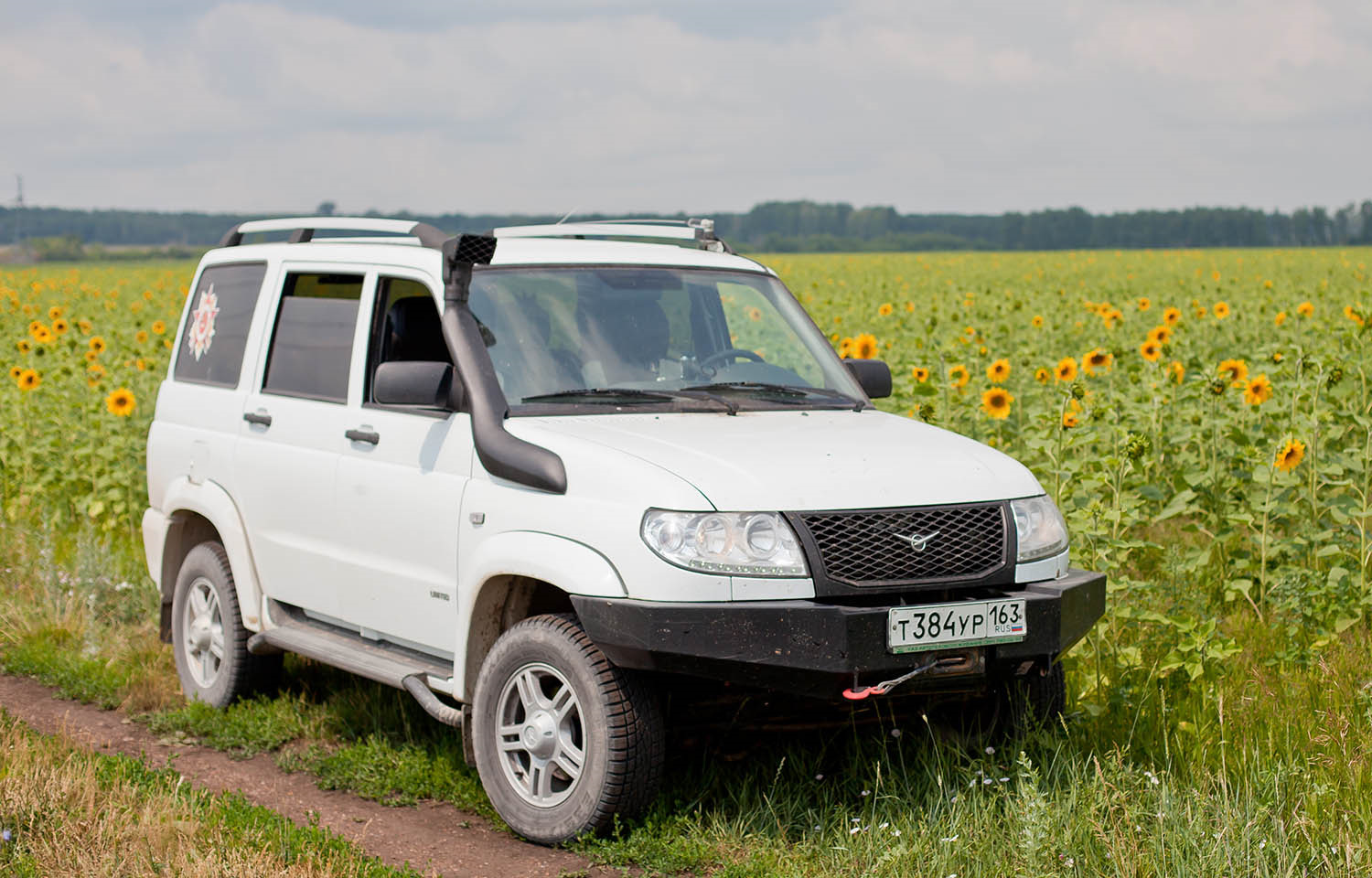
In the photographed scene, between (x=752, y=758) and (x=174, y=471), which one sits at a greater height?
(x=174, y=471)

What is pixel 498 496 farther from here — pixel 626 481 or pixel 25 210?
pixel 25 210

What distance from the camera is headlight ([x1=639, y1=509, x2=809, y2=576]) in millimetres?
4598

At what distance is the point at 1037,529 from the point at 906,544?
2.08ft

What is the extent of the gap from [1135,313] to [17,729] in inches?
687

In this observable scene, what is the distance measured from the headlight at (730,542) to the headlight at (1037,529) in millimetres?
862

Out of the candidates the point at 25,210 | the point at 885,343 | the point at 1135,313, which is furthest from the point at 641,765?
the point at 25,210

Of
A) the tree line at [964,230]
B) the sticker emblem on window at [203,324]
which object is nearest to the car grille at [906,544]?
the sticker emblem on window at [203,324]

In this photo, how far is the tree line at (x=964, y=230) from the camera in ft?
276

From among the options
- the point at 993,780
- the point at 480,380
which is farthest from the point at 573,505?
the point at 993,780

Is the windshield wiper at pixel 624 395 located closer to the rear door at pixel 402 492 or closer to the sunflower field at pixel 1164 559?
the rear door at pixel 402 492

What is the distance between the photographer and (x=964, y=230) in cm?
10050

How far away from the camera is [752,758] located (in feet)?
18.3

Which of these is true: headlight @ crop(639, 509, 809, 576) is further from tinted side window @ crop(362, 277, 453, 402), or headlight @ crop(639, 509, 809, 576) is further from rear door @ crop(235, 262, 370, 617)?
rear door @ crop(235, 262, 370, 617)

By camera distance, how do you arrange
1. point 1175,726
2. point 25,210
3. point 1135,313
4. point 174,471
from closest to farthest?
1. point 1175,726
2. point 174,471
3. point 1135,313
4. point 25,210
